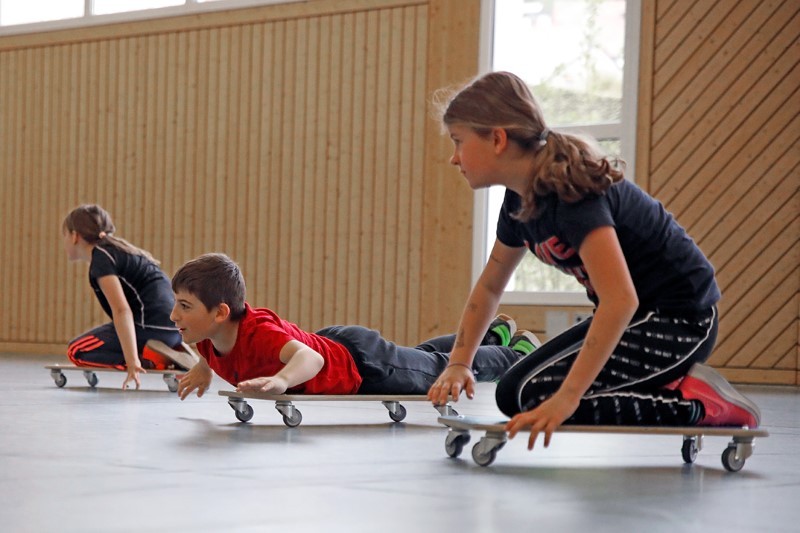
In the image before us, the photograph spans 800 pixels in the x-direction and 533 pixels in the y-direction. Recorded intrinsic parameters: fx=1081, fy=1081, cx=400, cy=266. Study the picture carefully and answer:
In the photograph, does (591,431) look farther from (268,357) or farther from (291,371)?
(268,357)

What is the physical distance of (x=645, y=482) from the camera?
207 cm

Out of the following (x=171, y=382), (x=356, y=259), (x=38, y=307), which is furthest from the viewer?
(x=38, y=307)

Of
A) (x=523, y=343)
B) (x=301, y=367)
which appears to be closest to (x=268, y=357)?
(x=301, y=367)

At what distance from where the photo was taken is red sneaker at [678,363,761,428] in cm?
233

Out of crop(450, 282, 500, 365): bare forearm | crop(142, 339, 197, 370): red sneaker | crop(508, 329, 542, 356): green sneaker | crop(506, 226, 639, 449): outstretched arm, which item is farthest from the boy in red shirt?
crop(142, 339, 197, 370): red sneaker

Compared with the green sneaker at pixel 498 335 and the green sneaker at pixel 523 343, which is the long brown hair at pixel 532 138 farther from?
the green sneaker at pixel 498 335

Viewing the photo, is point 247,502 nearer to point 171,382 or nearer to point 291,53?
point 171,382

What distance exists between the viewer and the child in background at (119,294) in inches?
188

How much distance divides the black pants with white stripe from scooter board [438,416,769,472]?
0.23 feet

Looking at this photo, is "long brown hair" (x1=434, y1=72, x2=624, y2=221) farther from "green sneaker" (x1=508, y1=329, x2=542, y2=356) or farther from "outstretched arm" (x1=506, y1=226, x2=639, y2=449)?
"green sneaker" (x1=508, y1=329, x2=542, y2=356)

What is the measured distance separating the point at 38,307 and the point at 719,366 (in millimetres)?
5840

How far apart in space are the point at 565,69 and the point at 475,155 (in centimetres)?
562

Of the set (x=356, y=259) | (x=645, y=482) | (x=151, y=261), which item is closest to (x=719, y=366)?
(x=356, y=259)

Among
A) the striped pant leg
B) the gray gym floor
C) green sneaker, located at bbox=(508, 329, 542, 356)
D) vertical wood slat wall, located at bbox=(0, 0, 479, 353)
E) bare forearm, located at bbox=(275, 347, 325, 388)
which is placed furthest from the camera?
vertical wood slat wall, located at bbox=(0, 0, 479, 353)
